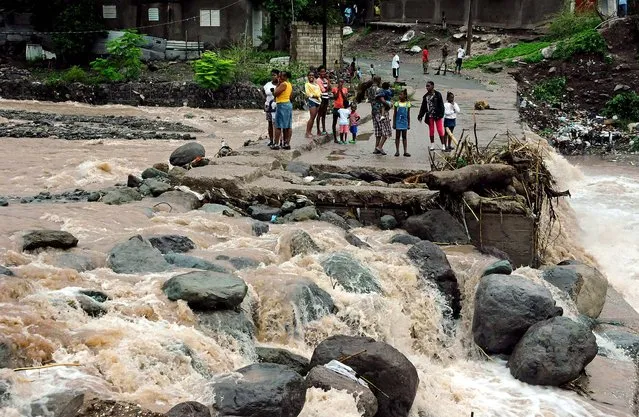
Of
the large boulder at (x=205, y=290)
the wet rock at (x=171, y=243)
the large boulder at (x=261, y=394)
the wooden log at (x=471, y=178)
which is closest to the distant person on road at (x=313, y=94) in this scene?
the wooden log at (x=471, y=178)

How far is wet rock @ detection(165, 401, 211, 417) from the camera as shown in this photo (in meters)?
4.84

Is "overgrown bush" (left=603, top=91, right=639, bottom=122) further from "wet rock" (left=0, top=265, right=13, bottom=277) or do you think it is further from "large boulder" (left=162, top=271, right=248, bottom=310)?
"wet rock" (left=0, top=265, right=13, bottom=277)

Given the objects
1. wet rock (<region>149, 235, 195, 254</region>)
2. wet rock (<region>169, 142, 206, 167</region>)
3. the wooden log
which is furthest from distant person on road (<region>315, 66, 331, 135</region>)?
wet rock (<region>149, 235, 195, 254</region>)

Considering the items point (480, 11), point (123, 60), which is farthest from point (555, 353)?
point (480, 11)

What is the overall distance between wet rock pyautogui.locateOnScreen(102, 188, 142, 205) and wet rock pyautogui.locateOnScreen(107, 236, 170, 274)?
109 inches

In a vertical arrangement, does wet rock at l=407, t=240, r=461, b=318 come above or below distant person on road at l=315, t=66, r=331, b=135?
below

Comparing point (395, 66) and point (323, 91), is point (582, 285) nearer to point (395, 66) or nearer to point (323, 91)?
point (323, 91)

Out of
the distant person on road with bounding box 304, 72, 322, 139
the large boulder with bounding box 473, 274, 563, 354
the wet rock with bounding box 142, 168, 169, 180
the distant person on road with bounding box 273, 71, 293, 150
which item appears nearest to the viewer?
the large boulder with bounding box 473, 274, 563, 354

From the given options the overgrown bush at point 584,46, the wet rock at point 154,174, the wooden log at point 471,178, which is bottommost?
the wet rock at point 154,174

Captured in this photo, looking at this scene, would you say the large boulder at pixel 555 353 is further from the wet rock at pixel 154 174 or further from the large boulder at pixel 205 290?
the wet rock at pixel 154 174

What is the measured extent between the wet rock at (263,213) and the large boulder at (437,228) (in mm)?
1930

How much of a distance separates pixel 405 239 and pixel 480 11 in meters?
33.9

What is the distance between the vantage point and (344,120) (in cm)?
1492

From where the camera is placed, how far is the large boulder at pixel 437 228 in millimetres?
10359
